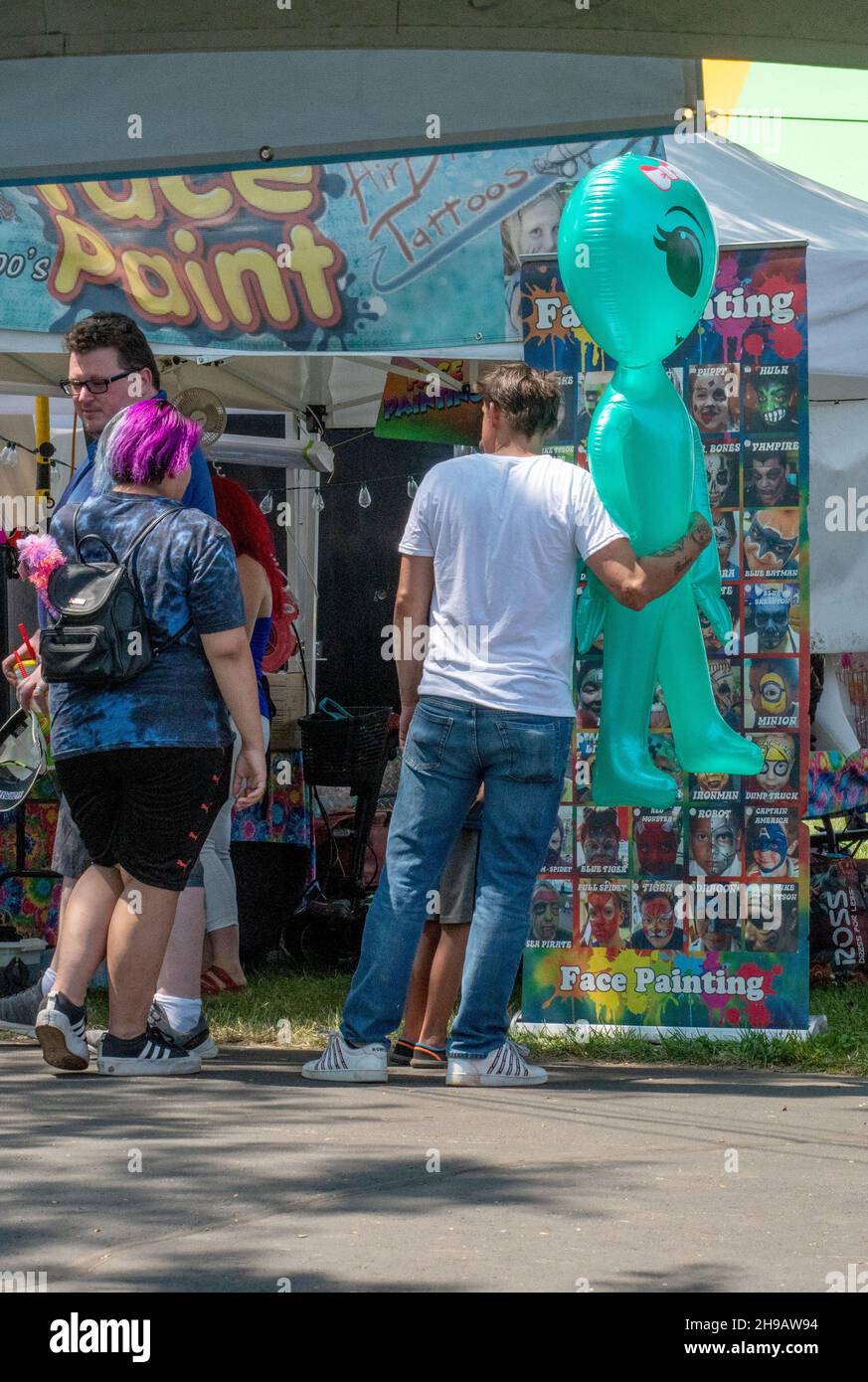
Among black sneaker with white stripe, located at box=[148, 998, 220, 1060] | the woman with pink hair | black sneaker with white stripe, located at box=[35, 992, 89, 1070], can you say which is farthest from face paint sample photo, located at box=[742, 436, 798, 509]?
Result: black sneaker with white stripe, located at box=[35, 992, 89, 1070]

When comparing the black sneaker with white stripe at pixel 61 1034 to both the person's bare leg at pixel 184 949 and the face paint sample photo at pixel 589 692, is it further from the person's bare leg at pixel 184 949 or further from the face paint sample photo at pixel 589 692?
the face paint sample photo at pixel 589 692

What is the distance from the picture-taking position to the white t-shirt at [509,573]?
5.16 meters

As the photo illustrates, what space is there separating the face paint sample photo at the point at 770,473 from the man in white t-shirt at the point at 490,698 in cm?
79

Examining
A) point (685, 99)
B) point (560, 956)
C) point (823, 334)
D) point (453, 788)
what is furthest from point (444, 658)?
point (823, 334)

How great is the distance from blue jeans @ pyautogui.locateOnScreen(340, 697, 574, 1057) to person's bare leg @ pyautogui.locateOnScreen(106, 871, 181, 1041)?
21.9 inches

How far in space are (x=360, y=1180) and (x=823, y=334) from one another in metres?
4.86

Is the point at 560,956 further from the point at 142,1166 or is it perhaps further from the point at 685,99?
the point at 685,99

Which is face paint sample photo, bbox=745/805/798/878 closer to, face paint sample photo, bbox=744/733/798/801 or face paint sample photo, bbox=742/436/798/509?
face paint sample photo, bbox=744/733/798/801

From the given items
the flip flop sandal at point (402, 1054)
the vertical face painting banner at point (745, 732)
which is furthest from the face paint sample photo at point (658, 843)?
the flip flop sandal at point (402, 1054)

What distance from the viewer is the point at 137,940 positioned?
5129 mm

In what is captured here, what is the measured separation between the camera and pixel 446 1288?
3188 mm

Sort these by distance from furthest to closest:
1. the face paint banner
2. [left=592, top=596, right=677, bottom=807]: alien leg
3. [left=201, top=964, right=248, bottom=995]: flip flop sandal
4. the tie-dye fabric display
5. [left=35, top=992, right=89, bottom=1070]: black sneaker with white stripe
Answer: the tie-dye fabric display
[left=201, top=964, right=248, bottom=995]: flip flop sandal
the face paint banner
[left=592, top=596, right=677, bottom=807]: alien leg
[left=35, top=992, right=89, bottom=1070]: black sneaker with white stripe

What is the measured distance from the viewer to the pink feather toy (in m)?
5.24

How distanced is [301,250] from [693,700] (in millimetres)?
2130
